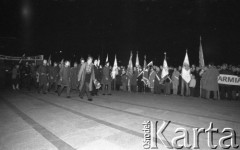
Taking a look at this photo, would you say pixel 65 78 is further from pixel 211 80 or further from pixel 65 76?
pixel 211 80

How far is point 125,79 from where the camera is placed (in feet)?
60.3

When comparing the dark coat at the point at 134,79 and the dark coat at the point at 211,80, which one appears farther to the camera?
the dark coat at the point at 134,79

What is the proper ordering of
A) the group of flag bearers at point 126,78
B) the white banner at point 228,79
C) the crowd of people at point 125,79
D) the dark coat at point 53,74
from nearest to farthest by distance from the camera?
the group of flag bearers at point 126,78
the crowd of people at point 125,79
the white banner at point 228,79
the dark coat at point 53,74

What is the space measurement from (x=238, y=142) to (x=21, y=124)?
5609mm

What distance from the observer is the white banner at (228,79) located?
12156mm

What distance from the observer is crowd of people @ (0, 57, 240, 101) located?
1177 cm

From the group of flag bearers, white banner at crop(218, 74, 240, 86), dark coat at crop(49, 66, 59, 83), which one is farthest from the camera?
dark coat at crop(49, 66, 59, 83)

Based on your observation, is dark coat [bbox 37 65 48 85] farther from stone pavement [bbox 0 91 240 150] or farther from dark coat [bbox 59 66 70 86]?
stone pavement [bbox 0 91 240 150]

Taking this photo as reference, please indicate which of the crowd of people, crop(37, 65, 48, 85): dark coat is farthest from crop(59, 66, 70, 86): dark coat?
crop(37, 65, 48, 85): dark coat
